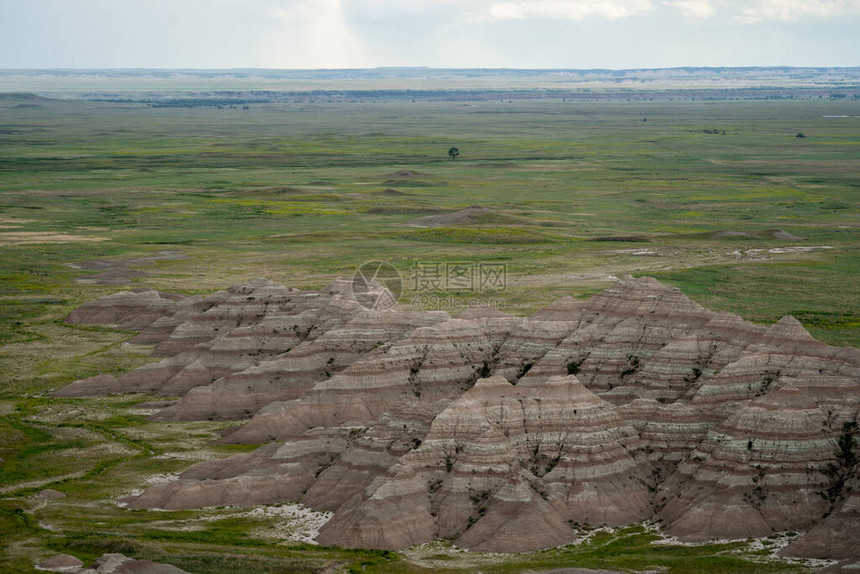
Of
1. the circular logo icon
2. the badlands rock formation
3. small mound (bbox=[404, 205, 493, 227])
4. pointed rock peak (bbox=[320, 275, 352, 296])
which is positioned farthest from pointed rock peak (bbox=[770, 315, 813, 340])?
small mound (bbox=[404, 205, 493, 227])

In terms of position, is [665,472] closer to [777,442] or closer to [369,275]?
[777,442]

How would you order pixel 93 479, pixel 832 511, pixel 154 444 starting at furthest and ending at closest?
pixel 154 444 → pixel 93 479 → pixel 832 511

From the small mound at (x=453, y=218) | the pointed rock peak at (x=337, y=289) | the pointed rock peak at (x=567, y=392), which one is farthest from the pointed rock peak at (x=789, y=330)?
the small mound at (x=453, y=218)

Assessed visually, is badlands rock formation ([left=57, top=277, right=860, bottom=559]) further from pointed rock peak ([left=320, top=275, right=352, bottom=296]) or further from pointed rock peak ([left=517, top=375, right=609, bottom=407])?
pointed rock peak ([left=320, top=275, right=352, bottom=296])

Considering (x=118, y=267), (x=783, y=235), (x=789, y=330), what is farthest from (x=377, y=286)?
(x=783, y=235)

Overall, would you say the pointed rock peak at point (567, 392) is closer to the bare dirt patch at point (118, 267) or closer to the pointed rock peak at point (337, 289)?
the pointed rock peak at point (337, 289)

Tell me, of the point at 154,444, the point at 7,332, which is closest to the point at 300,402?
the point at 154,444
